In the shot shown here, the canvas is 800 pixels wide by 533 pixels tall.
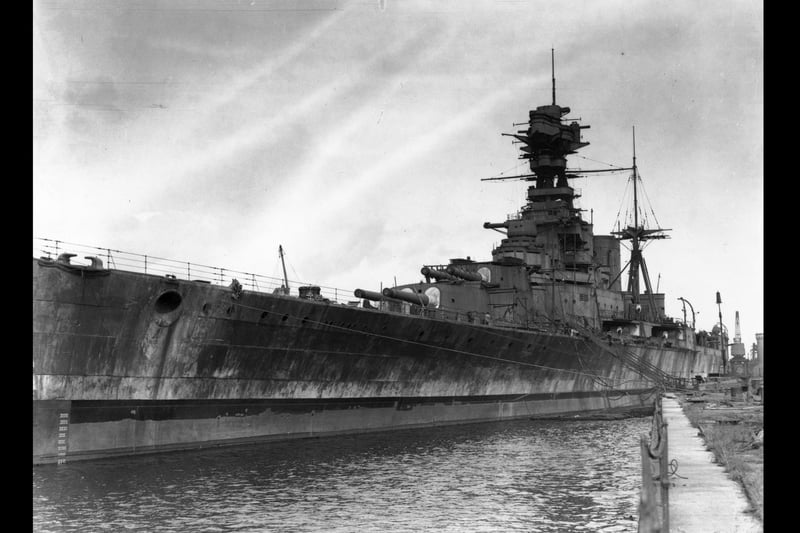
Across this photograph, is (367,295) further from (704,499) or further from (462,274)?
(704,499)

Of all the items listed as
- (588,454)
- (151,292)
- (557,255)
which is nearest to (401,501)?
(588,454)

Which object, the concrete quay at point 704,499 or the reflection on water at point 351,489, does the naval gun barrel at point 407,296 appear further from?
the concrete quay at point 704,499

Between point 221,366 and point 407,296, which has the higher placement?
point 407,296

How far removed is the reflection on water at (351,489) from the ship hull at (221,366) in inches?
33.7

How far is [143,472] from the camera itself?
574 inches

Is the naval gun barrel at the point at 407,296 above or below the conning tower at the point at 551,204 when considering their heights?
below

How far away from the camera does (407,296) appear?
2545 cm

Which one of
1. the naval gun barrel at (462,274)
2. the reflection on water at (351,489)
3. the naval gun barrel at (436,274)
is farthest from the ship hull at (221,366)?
the naval gun barrel at (436,274)

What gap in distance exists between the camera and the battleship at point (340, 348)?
1620 centimetres

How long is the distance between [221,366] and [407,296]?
854 centimetres

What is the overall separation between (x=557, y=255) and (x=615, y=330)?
524 cm

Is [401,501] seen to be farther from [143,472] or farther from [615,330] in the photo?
[615,330]

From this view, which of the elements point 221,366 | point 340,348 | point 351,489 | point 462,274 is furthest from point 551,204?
point 351,489
